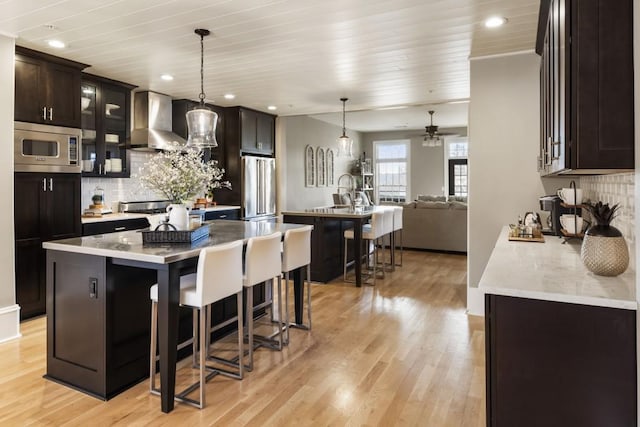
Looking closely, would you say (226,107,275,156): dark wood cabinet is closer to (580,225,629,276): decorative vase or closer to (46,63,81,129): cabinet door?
(46,63,81,129): cabinet door

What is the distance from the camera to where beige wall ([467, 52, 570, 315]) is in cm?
406

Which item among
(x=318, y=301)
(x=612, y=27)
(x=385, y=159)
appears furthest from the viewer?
(x=385, y=159)

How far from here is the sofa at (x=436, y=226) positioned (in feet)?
24.4

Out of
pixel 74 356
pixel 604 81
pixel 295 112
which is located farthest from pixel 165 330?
pixel 295 112

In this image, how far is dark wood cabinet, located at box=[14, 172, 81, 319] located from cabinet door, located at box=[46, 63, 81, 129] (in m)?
0.56

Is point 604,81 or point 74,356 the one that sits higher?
point 604,81

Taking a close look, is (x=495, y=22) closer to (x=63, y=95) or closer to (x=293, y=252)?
(x=293, y=252)

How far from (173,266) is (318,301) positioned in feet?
8.25

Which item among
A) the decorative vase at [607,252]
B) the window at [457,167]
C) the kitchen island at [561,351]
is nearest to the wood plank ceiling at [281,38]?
the decorative vase at [607,252]

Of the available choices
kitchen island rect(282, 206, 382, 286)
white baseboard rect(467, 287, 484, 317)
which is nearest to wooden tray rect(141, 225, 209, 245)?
kitchen island rect(282, 206, 382, 286)

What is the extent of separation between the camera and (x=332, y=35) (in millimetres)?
3566

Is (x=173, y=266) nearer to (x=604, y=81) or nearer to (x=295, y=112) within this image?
(x=604, y=81)

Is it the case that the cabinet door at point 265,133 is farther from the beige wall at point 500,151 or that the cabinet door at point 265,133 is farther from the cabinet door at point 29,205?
the beige wall at point 500,151

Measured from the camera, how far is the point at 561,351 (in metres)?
1.66
